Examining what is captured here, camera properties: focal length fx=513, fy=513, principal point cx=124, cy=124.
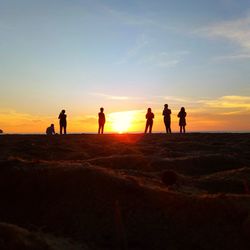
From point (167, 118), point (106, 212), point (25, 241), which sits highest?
point (167, 118)

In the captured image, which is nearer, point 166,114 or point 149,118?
point 166,114

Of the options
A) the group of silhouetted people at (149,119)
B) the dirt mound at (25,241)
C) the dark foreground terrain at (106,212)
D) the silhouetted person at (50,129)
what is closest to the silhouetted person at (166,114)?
the group of silhouetted people at (149,119)

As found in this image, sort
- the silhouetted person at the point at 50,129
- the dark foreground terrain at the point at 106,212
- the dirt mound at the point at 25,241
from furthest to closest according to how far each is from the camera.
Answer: the silhouetted person at the point at 50,129, the dark foreground terrain at the point at 106,212, the dirt mound at the point at 25,241

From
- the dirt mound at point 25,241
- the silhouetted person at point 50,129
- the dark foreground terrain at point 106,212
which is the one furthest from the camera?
the silhouetted person at point 50,129

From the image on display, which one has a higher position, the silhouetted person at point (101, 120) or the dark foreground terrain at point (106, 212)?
the silhouetted person at point (101, 120)

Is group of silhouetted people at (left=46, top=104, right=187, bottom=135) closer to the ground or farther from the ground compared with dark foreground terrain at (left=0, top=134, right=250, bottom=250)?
farther from the ground

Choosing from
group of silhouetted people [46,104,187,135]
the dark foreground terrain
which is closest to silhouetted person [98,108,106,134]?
group of silhouetted people [46,104,187,135]

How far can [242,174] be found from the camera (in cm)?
1274

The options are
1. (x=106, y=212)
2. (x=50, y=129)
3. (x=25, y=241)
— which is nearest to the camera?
(x=25, y=241)

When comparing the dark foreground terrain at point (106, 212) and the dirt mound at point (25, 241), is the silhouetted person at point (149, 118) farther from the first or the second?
the dirt mound at point (25, 241)

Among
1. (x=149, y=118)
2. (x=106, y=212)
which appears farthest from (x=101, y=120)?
(x=106, y=212)

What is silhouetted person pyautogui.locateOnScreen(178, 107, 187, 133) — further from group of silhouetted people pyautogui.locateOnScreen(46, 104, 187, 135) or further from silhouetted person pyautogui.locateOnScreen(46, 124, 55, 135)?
silhouetted person pyautogui.locateOnScreen(46, 124, 55, 135)

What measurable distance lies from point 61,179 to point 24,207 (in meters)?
1.00

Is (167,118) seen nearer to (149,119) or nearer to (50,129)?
(149,119)
